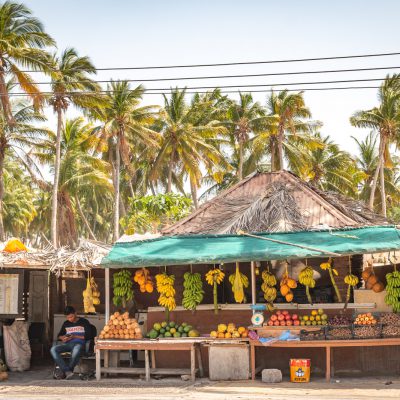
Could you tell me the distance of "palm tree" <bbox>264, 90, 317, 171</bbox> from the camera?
3953 cm

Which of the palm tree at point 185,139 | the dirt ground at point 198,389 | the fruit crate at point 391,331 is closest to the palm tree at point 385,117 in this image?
the palm tree at point 185,139

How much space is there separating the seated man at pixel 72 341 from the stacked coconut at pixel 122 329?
0.60 meters

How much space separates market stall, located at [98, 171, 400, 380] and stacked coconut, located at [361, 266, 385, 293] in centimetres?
2

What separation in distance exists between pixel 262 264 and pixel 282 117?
87.2 feet

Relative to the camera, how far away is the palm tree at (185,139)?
37625 millimetres

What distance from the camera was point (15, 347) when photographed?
1461 cm

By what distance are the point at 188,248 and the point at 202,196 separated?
3474cm

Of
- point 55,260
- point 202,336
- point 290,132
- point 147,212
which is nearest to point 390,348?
point 202,336

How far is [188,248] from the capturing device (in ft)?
41.9

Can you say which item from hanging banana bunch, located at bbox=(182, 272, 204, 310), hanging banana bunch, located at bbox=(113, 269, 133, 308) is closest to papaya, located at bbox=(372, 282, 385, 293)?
hanging banana bunch, located at bbox=(182, 272, 204, 310)

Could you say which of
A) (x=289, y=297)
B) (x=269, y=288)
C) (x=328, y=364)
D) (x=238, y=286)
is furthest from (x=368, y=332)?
(x=238, y=286)

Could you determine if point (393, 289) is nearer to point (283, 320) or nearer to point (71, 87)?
point (283, 320)

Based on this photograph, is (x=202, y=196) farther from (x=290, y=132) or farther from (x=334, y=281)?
(x=334, y=281)

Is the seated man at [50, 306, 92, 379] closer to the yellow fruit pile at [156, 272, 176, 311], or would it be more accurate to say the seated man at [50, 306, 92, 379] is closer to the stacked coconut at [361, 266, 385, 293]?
the yellow fruit pile at [156, 272, 176, 311]
